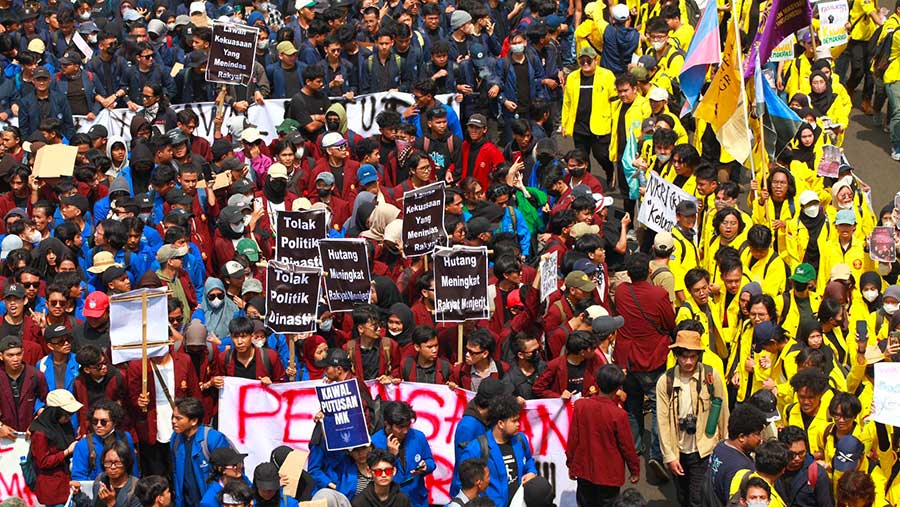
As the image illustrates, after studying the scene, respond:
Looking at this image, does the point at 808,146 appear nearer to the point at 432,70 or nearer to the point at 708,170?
the point at 708,170

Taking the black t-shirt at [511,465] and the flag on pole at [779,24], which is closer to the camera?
the black t-shirt at [511,465]

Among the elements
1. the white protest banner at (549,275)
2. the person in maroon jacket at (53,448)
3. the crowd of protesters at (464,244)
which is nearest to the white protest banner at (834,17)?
the crowd of protesters at (464,244)

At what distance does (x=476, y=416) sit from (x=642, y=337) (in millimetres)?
2410

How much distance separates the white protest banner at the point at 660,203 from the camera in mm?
16609

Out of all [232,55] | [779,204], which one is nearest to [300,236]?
[232,55]

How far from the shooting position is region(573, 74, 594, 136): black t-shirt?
19.2 meters

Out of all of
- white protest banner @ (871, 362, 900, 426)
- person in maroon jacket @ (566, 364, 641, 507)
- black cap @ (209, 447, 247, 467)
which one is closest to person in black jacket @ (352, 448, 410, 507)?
black cap @ (209, 447, 247, 467)

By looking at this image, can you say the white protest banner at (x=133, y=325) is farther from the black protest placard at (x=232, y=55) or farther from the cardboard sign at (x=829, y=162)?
the cardboard sign at (x=829, y=162)

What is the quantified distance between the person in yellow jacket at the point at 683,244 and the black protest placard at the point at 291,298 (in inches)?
138

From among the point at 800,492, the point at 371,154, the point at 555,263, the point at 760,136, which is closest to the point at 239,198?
the point at 371,154

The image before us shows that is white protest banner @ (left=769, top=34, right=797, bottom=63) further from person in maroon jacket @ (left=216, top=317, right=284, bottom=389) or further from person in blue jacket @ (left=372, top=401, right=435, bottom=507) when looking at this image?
person in blue jacket @ (left=372, top=401, right=435, bottom=507)

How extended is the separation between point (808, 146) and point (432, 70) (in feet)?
15.1

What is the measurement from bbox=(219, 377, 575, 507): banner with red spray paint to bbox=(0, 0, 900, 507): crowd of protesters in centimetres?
14

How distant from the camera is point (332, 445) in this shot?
12.7 metres
